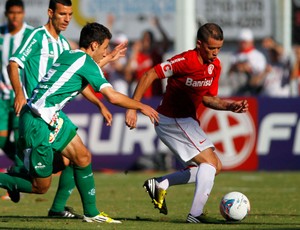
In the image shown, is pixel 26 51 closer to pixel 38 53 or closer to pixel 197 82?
pixel 38 53

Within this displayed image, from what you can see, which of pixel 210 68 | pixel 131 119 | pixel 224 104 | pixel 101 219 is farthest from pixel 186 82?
pixel 101 219

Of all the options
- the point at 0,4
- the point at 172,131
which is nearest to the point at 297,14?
the point at 0,4

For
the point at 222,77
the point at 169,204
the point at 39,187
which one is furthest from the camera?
the point at 222,77

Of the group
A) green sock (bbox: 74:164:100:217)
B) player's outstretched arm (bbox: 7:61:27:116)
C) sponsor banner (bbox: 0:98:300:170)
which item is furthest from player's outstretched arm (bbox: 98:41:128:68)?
sponsor banner (bbox: 0:98:300:170)

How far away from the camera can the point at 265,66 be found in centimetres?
2153

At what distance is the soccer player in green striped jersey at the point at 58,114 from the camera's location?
34.5 ft

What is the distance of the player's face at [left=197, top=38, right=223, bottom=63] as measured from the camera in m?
10.9

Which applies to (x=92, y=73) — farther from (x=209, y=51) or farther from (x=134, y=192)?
(x=134, y=192)

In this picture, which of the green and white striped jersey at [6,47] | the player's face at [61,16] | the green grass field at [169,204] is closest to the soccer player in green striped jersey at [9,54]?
the green and white striped jersey at [6,47]

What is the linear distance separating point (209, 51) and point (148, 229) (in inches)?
79.9

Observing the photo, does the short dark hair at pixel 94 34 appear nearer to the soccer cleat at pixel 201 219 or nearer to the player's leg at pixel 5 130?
the soccer cleat at pixel 201 219

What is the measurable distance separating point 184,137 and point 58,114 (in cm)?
142

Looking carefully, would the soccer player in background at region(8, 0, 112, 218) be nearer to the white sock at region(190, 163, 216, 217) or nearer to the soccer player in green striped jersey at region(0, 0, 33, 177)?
the white sock at region(190, 163, 216, 217)

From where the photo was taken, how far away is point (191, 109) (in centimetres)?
1148
